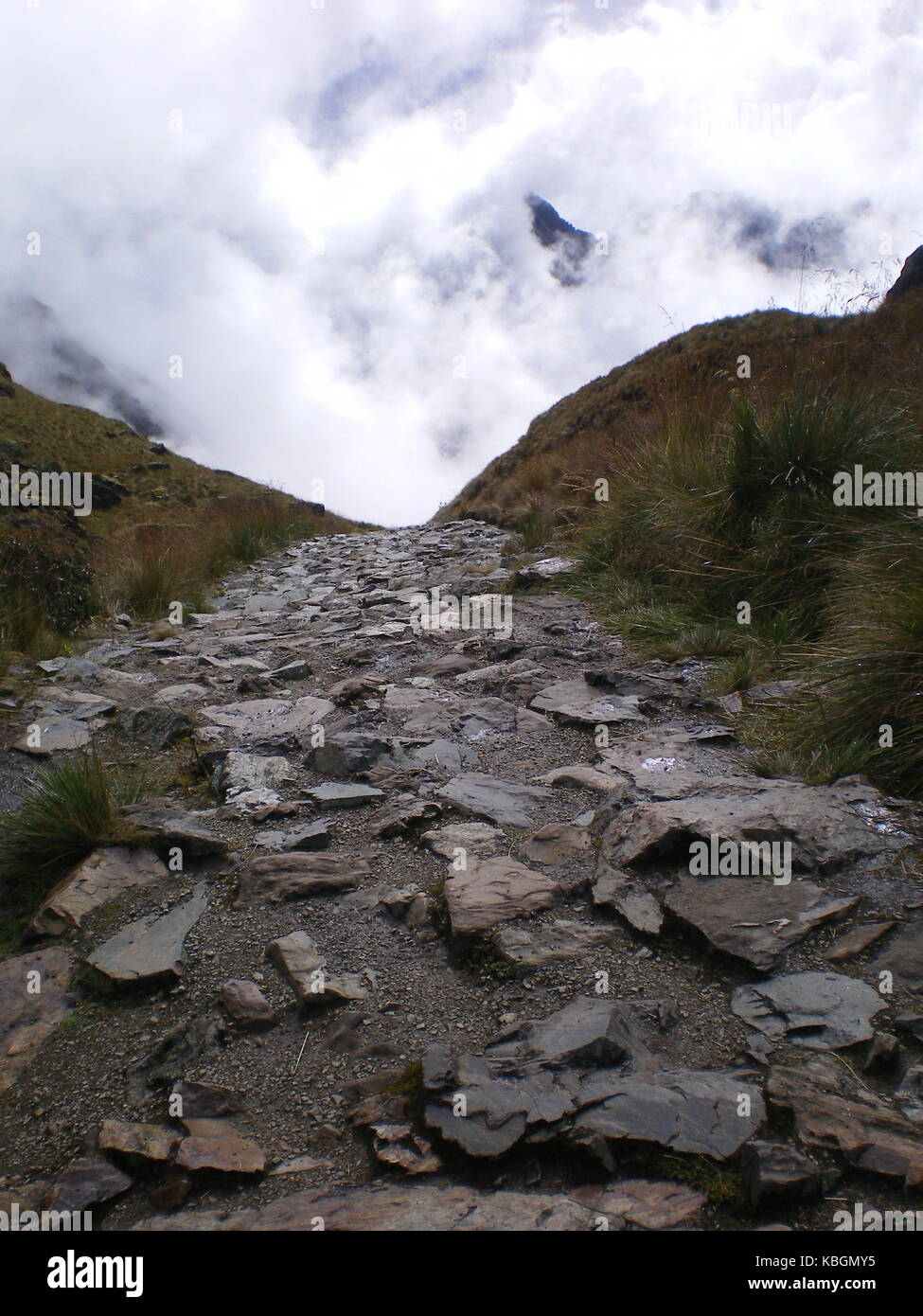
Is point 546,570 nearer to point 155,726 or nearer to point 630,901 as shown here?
point 155,726

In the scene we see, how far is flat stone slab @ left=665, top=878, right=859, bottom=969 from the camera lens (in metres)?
2.03

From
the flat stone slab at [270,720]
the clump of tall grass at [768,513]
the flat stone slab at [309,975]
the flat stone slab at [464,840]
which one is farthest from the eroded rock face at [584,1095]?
the clump of tall grass at [768,513]

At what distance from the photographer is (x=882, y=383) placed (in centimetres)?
528

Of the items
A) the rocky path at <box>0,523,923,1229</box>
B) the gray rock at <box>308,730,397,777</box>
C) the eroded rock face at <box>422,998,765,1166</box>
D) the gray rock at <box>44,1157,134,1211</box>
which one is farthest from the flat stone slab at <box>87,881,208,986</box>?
the gray rock at <box>308,730,397,777</box>

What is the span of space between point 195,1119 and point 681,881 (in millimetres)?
1487

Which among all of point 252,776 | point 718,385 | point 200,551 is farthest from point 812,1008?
point 200,551

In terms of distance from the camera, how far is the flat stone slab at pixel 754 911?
2.03 metres

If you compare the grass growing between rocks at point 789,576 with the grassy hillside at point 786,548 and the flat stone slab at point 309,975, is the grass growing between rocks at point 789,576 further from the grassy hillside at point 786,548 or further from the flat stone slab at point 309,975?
the flat stone slab at point 309,975

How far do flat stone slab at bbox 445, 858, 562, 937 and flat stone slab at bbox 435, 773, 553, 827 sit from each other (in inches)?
14.4

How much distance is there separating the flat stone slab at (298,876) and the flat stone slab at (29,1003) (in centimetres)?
54

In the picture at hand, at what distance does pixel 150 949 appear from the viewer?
2203mm

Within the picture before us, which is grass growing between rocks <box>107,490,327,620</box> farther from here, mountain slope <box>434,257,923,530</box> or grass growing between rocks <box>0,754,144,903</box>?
grass growing between rocks <box>0,754,144,903</box>

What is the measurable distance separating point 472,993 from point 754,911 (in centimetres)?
85
